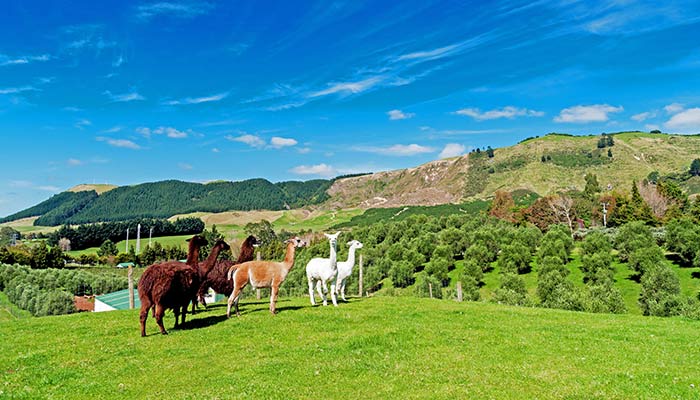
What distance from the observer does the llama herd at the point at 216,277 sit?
14305 mm

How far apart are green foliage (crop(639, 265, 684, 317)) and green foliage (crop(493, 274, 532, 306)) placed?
10.1m

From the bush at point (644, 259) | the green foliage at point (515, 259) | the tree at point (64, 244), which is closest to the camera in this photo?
the bush at point (644, 259)

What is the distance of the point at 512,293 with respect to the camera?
43.9 metres

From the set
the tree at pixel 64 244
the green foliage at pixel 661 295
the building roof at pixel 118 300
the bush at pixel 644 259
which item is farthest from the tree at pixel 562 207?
the tree at pixel 64 244

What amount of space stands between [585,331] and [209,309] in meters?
16.3

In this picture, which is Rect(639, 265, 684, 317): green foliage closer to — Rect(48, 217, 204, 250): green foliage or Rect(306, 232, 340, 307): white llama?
Rect(306, 232, 340, 307): white llama

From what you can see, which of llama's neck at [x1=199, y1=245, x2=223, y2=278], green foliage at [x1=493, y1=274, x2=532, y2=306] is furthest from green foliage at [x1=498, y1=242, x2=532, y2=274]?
llama's neck at [x1=199, y1=245, x2=223, y2=278]

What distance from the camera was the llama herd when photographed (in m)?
14.3

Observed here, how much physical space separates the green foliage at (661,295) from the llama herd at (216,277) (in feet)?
102

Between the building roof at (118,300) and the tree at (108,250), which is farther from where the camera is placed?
the tree at (108,250)

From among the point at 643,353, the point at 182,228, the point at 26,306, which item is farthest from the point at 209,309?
the point at 182,228

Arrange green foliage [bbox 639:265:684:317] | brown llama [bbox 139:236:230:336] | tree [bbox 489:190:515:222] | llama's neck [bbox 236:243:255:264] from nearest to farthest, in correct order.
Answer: brown llama [bbox 139:236:230:336] < llama's neck [bbox 236:243:255:264] < green foliage [bbox 639:265:684:317] < tree [bbox 489:190:515:222]

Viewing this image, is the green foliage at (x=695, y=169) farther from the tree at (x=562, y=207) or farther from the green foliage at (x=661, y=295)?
the green foliage at (x=661, y=295)

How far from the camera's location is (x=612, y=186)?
179250 millimetres
